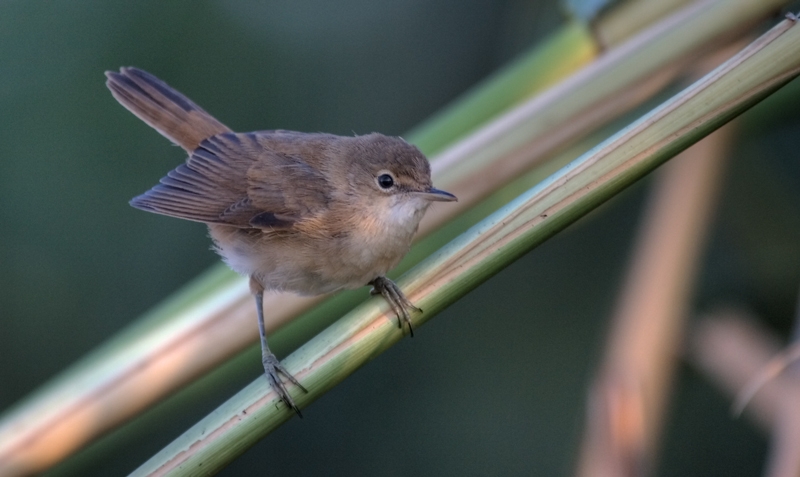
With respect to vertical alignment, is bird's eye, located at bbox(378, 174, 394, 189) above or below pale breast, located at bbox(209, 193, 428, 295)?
A: above

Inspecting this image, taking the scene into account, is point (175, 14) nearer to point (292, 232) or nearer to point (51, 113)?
point (51, 113)

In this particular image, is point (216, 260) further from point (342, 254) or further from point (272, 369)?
point (272, 369)

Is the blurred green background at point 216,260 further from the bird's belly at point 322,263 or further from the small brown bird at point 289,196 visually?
the bird's belly at point 322,263

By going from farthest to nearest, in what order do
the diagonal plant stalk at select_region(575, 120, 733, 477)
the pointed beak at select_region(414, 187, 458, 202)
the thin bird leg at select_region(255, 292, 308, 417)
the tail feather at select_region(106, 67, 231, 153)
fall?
1. the tail feather at select_region(106, 67, 231, 153)
2. the pointed beak at select_region(414, 187, 458, 202)
3. the diagonal plant stalk at select_region(575, 120, 733, 477)
4. the thin bird leg at select_region(255, 292, 308, 417)

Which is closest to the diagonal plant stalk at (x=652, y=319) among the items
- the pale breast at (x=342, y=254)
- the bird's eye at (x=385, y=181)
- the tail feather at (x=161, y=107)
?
the pale breast at (x=342, y=254)

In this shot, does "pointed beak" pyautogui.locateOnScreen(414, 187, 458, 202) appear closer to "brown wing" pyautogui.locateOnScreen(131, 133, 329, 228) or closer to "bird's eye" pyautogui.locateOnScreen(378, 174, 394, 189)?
"bird's eye" pyautogui.locateOnScreen(378, 174, 394, 189)

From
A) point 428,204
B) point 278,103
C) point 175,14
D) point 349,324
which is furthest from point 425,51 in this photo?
point 349,324

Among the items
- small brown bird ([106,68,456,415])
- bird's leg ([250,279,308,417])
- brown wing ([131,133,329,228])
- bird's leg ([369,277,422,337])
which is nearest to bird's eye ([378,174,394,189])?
small brown bird ([106,68,456,415])
